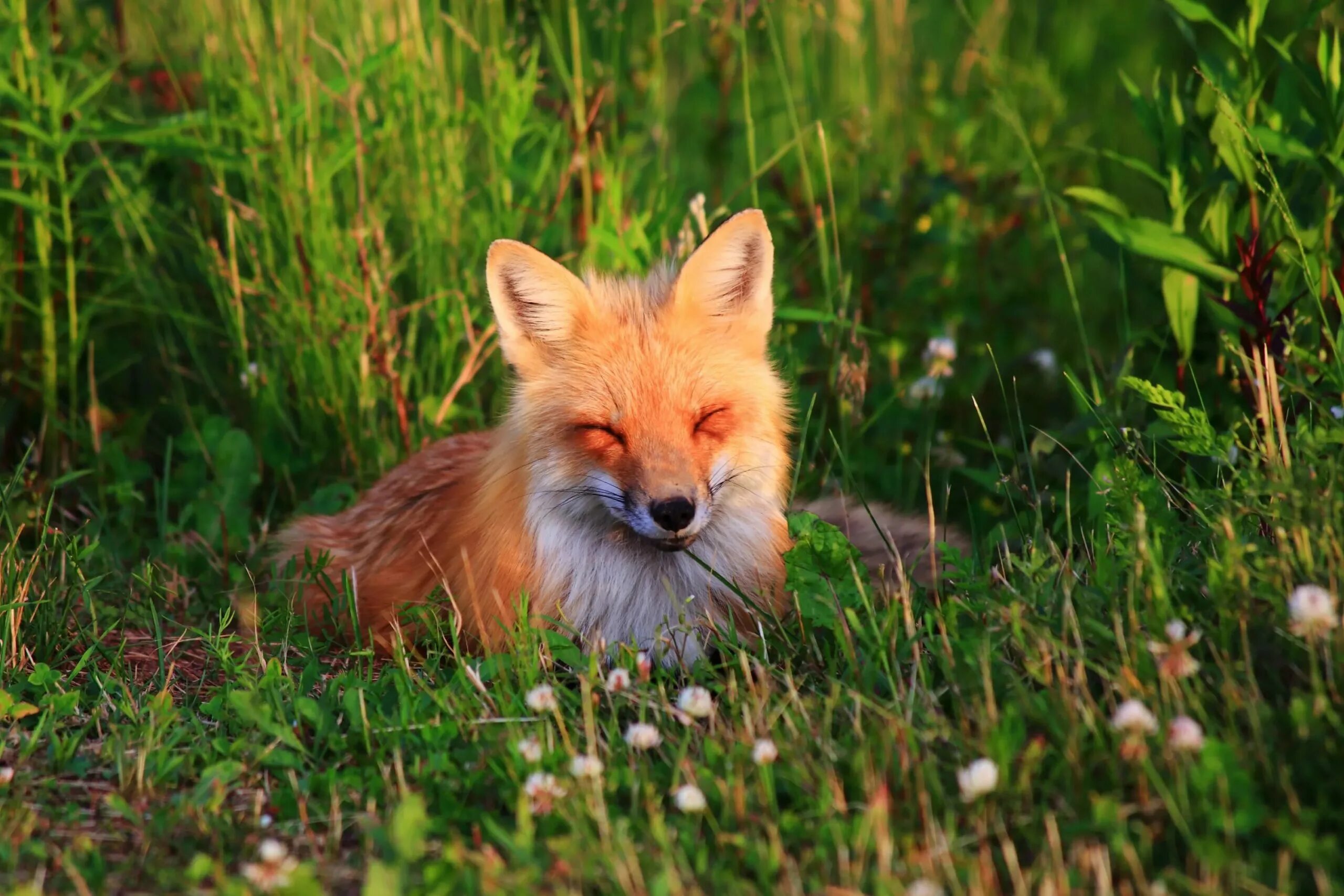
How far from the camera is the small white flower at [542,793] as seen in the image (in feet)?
7.99

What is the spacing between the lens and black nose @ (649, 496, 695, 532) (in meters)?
3.21

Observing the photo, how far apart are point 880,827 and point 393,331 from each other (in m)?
3.02

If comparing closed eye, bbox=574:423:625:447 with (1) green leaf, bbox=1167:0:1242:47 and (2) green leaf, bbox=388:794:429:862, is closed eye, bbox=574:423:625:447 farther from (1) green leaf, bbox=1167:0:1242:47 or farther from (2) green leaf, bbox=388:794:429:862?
(1) green leaf, bbox=1167:0:1242:47

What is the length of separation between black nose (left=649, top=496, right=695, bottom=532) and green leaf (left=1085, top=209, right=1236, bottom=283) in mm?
1591

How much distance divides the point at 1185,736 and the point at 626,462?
5.32ft

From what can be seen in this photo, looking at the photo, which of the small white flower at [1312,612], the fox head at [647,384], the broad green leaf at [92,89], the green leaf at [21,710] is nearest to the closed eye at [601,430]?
the fox head at [647,384]

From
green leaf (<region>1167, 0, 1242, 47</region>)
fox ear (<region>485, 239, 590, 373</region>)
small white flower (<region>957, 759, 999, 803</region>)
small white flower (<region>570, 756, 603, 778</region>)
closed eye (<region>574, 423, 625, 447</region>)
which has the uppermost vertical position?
green leaf (<region>1167, 0, 1242, 47</region>)

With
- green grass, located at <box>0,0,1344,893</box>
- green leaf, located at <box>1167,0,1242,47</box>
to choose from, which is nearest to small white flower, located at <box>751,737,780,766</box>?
green grass, located at <box>0,0,1344,893</box>

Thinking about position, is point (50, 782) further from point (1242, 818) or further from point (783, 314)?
point (783, 314)

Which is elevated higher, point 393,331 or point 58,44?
point 58,44

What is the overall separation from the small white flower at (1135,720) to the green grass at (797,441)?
0.05 m

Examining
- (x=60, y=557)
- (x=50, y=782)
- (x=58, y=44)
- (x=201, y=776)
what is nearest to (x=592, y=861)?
(x=201, y=776)

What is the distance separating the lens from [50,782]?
2658 mm

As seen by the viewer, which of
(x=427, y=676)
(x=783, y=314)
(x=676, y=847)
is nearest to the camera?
(x=676, y=847)
